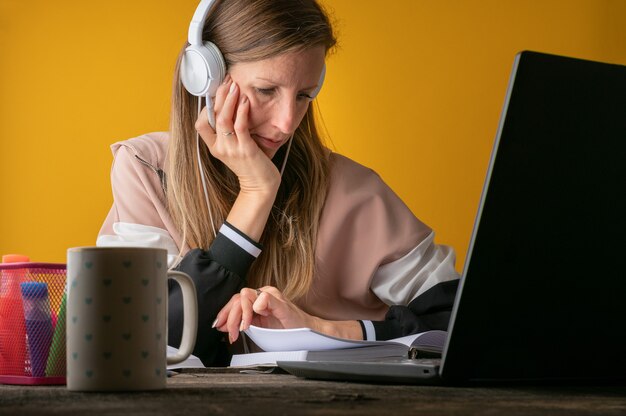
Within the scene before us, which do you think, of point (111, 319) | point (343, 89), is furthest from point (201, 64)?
point (343, 89)

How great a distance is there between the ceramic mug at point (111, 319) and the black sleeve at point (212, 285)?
732mm

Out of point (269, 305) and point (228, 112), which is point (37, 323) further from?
point (228, 112)

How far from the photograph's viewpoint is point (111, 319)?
647 mm

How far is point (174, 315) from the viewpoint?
1.38 meters

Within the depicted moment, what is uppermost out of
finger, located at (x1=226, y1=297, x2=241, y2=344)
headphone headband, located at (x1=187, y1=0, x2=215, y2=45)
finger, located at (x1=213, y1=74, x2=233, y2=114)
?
headphone headband, located at (x1=187, y1=0, x2=215, y2=45)

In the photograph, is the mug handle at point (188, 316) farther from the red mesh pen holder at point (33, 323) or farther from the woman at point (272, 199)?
the woman at point (272, 199)

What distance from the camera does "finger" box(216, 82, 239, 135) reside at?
1.57 meters

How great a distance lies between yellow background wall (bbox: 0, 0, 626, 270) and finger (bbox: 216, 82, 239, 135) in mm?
1779

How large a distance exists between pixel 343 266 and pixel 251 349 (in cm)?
25

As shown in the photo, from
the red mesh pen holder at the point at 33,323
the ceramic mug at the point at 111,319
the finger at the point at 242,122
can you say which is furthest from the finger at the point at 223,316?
the ceramic mug at the point at 111,319

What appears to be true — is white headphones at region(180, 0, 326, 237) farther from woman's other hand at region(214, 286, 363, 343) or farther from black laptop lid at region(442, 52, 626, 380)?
black laptop lid at region(442, 52, 626, 380)

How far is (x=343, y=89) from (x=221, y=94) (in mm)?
2020

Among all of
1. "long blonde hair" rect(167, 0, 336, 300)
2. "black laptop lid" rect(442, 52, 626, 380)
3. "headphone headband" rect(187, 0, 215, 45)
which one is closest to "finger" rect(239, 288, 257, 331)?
Answer: "long blonde hair" rect(167, 0, 336, 300)

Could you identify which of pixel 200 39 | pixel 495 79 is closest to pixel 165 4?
pixel 495 79
